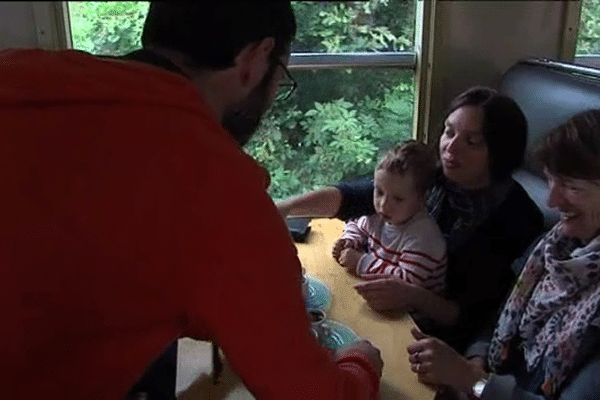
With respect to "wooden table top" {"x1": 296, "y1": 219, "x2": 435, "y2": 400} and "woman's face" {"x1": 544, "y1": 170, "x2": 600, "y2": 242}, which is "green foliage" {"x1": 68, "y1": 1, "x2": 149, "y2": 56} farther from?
"woman's face" {"x1": 544, "y1": 170, "x2": 600, "y2": 242}

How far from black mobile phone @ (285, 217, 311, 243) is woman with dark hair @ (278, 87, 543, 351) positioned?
6 centimetres

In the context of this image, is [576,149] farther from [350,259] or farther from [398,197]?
[350,259]

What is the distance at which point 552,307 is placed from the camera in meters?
1.17

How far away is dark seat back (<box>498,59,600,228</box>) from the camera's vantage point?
1483mm

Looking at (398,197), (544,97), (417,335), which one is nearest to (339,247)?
(398,197)

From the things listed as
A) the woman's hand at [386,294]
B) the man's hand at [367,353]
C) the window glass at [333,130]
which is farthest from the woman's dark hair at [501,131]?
the man's hand at [367,353]

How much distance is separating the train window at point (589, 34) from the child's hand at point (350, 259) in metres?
0.59

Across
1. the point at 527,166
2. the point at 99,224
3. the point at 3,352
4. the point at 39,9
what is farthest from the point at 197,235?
the point at 527,166

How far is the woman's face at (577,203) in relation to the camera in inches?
42.8

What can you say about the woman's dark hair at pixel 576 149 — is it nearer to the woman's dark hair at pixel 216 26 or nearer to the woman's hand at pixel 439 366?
the woman's hand at pixel 439 366

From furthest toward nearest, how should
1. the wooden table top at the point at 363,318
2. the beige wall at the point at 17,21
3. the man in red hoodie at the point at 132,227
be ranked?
the wooden table top at the point at 363,318 → the man in red hoodie at the point at 132,227 → the beige wall at the point at 17,21

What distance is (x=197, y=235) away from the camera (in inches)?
23.1

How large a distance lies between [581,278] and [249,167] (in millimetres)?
708

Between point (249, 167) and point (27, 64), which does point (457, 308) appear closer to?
point (249, 167)
